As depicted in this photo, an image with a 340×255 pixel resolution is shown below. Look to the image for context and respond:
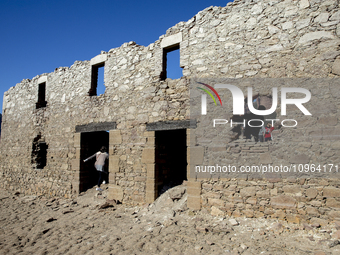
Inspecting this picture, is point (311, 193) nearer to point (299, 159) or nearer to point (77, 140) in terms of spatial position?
point (299, 159)

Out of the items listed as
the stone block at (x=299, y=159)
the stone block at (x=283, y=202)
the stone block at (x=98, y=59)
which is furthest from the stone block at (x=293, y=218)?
the stone block at (x=98, y=59)

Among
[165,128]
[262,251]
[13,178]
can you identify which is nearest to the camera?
[262,251]

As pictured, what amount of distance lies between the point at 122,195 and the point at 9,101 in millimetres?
8151

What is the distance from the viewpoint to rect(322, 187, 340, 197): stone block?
4156mm

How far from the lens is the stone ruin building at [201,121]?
4.45 meters

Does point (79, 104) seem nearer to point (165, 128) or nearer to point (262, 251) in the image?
point (165, 128)

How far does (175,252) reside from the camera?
150 inches

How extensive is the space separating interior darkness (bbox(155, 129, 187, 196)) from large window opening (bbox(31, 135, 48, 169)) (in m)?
5.22

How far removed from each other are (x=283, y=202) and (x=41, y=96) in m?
9.65

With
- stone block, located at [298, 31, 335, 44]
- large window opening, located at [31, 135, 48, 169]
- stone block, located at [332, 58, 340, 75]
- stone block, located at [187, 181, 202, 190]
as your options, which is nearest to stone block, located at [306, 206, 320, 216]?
stone block, located at [187, 181, 202, 190]

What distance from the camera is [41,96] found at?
9.88m

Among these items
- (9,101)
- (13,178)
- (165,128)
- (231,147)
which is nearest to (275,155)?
(231,147)

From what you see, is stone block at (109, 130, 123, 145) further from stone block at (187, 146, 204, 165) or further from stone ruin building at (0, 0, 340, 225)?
stone block at (187, 146, 204, 165)

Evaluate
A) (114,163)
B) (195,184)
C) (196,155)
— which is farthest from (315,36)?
(114,163)
